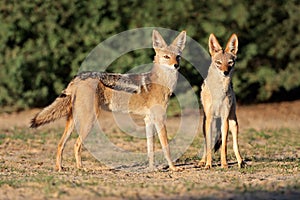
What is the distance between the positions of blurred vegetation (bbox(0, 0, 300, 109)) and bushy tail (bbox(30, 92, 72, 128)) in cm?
824

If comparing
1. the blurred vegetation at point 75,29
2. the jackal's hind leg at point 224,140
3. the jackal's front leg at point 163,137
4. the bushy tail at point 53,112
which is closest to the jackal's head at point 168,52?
the jackal's front leg at point 163,137

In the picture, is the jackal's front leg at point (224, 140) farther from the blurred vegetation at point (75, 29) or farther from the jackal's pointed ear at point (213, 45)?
the blurred vegetation at point (75, 29)

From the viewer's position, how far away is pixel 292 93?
846 inches

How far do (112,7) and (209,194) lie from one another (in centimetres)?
1214

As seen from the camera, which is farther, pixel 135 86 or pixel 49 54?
pixel 49 54

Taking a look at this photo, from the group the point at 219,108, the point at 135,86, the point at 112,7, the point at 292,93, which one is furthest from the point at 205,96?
the point at 292,93

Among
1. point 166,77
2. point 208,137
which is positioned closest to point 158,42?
point 166,77

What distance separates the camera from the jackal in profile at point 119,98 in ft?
34.2

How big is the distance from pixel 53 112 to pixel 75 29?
897 cm

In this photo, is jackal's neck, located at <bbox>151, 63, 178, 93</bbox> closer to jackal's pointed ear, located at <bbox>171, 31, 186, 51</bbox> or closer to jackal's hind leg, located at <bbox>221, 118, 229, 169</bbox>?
jackal's pointed ear, located at <bbox>171, 31, 186, 51</bbox>

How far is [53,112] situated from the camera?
10422 millimetres

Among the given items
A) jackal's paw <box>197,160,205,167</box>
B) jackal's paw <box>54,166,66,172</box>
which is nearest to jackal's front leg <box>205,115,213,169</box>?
jackal's paw <box>197,160,205,167</box>

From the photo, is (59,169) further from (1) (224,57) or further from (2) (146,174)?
(1) (224,57)

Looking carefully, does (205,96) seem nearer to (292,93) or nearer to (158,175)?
(158,175)
